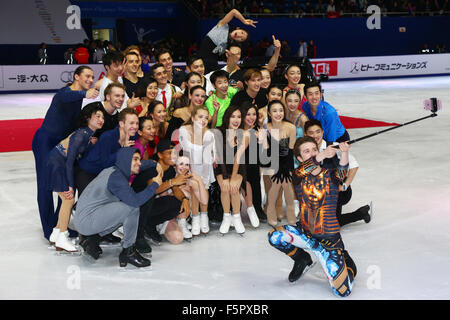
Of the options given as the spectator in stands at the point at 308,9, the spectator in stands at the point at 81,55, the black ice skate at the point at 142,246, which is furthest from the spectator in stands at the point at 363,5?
the black ice skate at the point at 142,246

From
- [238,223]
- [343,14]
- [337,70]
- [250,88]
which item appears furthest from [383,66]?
[238,223]

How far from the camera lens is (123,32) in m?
24.4

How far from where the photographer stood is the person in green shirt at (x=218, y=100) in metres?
5.73

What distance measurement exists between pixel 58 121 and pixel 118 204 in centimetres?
105

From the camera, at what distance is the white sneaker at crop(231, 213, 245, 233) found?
5.48 m

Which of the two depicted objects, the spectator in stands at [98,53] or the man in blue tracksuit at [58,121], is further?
the spectator in stands at [98,53]

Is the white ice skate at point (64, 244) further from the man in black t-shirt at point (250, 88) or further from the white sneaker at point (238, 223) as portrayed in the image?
the man in black t-shirt at point (250, 88)

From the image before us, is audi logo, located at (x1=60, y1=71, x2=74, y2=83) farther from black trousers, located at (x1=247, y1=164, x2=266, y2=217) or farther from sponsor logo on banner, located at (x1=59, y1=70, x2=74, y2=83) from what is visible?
black trousers, located at (x1=247, y1=164, x2=266, y2=217)

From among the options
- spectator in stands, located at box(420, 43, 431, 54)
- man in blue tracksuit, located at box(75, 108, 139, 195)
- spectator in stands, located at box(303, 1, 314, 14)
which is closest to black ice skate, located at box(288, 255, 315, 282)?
man in blue tracksuit, located at box(75, 108, 139, 195)

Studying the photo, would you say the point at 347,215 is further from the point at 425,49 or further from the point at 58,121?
the point at 425,49

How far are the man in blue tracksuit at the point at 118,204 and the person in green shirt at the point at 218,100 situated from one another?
122cm

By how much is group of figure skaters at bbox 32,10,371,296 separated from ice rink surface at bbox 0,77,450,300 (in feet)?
0.51

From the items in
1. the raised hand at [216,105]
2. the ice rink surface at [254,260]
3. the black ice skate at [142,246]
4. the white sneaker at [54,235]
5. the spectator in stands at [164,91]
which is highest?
the spectator in stands at [164,91]
